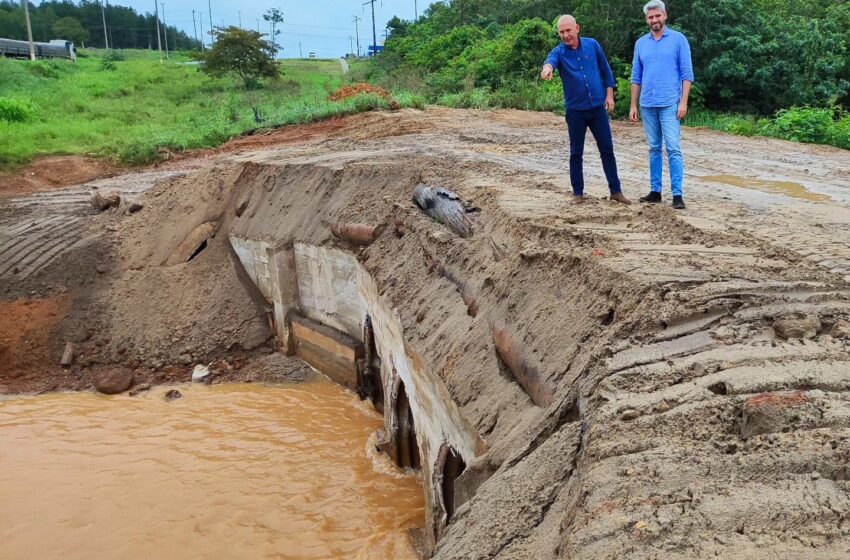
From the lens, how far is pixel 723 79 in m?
16.3

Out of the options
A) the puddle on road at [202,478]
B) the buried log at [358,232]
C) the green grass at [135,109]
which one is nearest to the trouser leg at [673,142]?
the buried log at [358,232]

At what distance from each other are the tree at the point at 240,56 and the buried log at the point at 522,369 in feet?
77.4

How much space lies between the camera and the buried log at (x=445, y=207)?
20.5 feet

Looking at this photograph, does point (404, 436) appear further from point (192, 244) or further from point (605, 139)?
point (192, 244)

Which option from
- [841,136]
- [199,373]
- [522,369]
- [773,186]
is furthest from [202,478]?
[841,136]

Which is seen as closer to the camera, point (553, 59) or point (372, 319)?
point (553, 59)

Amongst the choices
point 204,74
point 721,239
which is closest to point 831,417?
point 721,239

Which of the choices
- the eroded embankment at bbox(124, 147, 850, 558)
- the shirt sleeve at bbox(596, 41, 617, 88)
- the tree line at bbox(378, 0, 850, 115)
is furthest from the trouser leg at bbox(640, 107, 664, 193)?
the tree line at bbox(378, 0, 850, 115)

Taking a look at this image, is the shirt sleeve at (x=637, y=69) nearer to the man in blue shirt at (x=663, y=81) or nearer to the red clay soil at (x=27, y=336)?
the man in blue shirt at (x=663, y=81)

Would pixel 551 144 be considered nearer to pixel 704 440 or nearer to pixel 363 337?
pixel 363 337

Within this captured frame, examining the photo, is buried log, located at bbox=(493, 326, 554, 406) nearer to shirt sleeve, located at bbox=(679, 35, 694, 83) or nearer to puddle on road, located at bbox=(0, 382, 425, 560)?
puddle on road, located at bbox=(0, 382, 425, 560)

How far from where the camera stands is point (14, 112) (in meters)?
16.7

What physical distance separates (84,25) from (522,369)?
7007cm

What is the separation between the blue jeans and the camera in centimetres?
579
